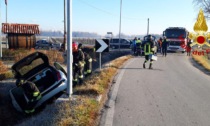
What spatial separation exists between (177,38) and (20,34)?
1662 cm

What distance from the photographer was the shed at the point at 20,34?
2586 cm

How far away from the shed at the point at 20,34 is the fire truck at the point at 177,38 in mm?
14364

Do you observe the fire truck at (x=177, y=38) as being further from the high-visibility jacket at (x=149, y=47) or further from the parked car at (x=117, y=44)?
the high-visibility jacket at (x=149, y=47)

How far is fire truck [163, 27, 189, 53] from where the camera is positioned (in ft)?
98.9

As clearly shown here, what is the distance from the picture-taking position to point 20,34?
26.4 meters

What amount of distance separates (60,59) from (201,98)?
1357 cm

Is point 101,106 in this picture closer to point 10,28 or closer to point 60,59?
point 60,59

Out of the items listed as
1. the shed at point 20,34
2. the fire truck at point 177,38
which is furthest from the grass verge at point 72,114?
the fire truck at point 177,38

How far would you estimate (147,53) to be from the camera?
15.0 m

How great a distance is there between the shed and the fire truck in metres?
14.4

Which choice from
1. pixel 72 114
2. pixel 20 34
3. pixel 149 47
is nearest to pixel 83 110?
pixel 72 114

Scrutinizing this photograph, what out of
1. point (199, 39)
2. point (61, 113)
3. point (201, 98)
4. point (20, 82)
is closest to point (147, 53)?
point (201, 98)

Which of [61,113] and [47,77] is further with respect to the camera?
[47,77]

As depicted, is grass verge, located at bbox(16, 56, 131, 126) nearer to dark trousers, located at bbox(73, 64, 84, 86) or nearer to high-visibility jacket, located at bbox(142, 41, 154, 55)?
dark trousers, located at bbox(73, 64, 84, 86)
